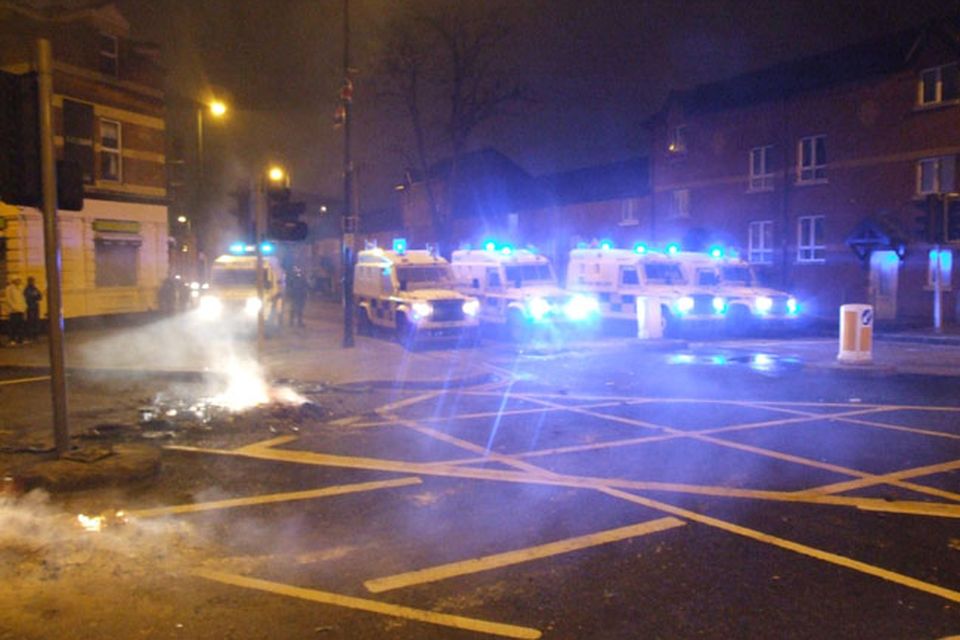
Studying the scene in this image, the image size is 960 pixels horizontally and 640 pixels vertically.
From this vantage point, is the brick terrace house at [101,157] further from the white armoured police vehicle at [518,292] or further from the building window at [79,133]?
the white armoured police vehicle at [518,292]

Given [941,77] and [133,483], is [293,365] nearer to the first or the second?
[133,483]

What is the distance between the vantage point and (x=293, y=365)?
15406 millimetres

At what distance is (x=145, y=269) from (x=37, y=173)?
22899 millimetres

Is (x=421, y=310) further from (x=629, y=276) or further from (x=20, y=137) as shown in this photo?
(x=20, y=137)

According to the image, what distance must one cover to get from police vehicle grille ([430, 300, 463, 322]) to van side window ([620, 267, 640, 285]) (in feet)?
18.6

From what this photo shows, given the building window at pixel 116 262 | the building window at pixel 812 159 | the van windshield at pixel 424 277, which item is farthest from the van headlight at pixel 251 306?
the building window at pixel 812 159

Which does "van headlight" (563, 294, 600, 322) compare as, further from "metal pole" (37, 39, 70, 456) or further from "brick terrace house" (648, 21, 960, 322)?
"metal pole" (37, 39, 70, 456)

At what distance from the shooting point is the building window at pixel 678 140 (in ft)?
127

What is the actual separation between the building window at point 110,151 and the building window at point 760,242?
83.8ft

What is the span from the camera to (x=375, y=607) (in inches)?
186

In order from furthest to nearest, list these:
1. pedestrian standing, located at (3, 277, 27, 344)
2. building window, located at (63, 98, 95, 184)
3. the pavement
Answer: building window, located at (63, 98, 95, 184)
pedestrian standing, located at (3, 277, 27, 344)
the pavement

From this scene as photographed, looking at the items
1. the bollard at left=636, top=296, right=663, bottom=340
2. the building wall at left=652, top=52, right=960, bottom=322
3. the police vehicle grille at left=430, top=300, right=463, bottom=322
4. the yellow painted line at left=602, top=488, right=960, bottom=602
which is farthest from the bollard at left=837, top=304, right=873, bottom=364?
the building wall at left=652, top=52, right=960, bottom=322

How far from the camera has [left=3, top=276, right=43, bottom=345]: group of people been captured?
19.8 meters

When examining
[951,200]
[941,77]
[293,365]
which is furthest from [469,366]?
[941,77]
